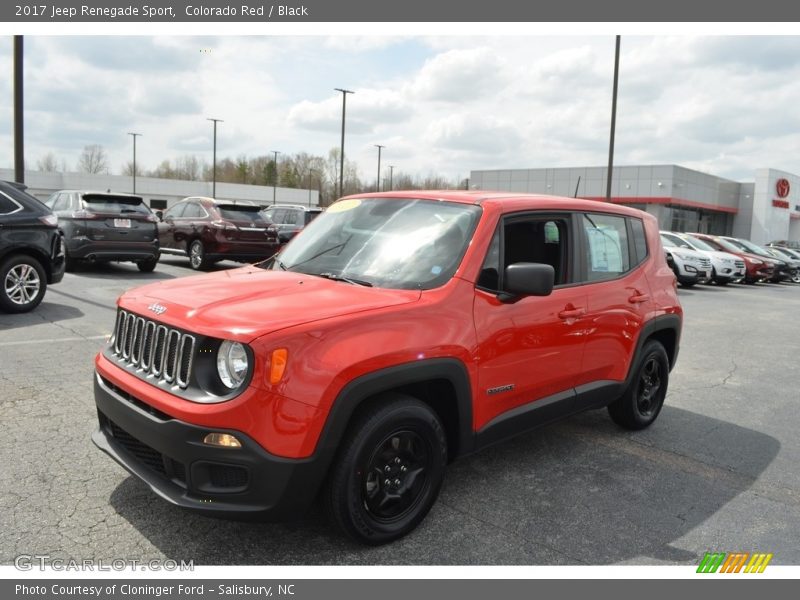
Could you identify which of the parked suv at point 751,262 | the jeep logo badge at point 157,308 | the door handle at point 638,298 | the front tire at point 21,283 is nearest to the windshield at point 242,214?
the front tire at point 21,283

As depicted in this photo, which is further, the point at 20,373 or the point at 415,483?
the point at 20,373

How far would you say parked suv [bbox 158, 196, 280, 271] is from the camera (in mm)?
14266

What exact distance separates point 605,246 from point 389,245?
1.80 metres

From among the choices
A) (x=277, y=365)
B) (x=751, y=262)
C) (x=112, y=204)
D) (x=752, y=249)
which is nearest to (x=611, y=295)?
(x=277, y=365)

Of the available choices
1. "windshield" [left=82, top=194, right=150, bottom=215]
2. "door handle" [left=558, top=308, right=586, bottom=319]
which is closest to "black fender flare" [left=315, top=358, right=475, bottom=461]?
"door handle" [left=558, top=308, right=586, bottom=319]

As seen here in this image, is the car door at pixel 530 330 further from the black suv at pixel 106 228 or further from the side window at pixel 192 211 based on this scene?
A: the side window at pixel 192 211

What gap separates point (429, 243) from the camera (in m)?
3.73

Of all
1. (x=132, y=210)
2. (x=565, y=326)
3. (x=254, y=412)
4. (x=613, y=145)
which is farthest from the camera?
(x=613, y=145)

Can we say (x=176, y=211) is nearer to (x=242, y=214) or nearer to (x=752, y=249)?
(x=242, y=214)

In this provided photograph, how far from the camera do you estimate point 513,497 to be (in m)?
3.83

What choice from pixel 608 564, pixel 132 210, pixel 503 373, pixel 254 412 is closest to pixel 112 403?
pixel 254 412

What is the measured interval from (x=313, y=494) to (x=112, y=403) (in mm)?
1184
